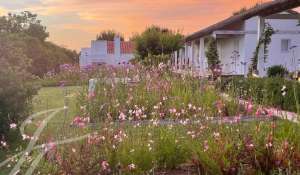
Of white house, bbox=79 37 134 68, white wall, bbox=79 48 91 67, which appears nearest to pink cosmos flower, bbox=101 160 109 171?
white wall, bbox=79 48 91 67

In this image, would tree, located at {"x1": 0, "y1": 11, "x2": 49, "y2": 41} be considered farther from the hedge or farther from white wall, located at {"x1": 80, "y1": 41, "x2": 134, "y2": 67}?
the hedge

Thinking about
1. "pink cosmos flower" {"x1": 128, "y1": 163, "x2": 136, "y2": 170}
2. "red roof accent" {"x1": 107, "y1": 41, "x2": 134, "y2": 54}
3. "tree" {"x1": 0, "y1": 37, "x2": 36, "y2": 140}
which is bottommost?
"pink cosmos flower" {"x1": 128, "y1": 163, "x2": 136, "y2": 170}

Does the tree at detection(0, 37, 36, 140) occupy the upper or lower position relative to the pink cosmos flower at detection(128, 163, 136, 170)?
upper

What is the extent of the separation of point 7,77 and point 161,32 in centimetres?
3446

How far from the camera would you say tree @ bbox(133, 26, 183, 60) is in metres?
41.1

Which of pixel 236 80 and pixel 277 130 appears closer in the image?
pixel 277 130

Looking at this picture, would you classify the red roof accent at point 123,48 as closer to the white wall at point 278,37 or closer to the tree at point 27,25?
the tree at point 27,25

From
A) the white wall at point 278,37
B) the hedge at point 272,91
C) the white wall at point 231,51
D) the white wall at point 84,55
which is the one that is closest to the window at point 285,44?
the white wall at point 278,37

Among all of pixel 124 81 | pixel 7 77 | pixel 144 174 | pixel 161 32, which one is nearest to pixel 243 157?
pixel 144 174

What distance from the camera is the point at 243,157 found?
551 centimetres

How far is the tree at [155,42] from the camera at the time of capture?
41.1m

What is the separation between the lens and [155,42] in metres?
41.9

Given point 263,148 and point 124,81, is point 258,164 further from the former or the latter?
point 124,81

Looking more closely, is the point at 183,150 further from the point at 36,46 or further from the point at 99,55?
the point at 99,55
